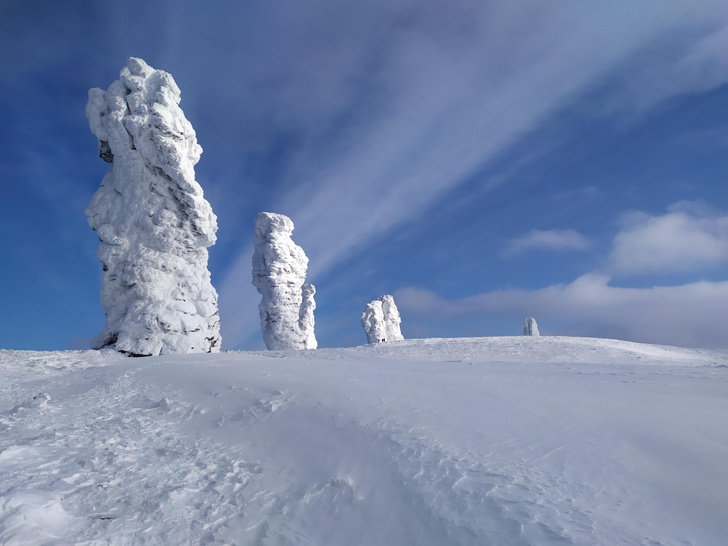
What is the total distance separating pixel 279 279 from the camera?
31.7 meters

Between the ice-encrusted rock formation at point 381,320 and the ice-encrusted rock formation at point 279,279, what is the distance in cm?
1387

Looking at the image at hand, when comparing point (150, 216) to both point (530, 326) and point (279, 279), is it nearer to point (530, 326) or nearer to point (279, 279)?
point (279, 279)

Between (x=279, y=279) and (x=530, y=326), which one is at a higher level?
(x=279, y=279)

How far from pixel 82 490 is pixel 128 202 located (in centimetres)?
1615

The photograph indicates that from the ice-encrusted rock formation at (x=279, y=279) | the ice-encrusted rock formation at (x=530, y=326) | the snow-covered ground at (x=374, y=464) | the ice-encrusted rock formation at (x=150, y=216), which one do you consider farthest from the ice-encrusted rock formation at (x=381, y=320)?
the snow-covered ground at (x=374, y=464)

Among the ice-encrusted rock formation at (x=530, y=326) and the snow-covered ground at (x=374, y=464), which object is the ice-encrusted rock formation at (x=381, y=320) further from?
the snow-covered ground at (x=374, y=464)

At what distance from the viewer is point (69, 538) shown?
9.85 feet

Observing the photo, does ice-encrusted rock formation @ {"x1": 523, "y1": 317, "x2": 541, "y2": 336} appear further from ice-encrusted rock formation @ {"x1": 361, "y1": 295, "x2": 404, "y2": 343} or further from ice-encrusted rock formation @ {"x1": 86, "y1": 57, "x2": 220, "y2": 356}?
ice-encrusted rock formation @ {"x1": 86, "y1": 57, "x2": 220, "y2": 356}

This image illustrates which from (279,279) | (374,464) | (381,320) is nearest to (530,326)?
(381,320)

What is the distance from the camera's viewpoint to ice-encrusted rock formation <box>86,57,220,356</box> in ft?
52.3

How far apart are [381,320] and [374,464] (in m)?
44.4

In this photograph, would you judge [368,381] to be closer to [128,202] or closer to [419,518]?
[419,518]

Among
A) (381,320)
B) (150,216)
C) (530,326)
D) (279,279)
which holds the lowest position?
(530,326)

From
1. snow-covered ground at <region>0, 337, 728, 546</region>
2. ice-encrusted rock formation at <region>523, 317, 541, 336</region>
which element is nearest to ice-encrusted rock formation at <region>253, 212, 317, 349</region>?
snow-covered ground at <region>0, 337, 728, 546</region>
